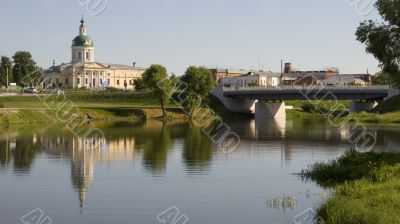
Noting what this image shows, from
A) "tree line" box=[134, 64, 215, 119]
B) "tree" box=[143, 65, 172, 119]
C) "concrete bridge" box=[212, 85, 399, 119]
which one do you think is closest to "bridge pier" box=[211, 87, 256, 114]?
"concrete bridge" box=[212, 85, 399, 119]

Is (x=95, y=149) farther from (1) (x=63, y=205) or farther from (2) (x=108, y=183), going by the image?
(1) (x=63, y=205)

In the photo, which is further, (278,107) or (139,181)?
(278,107)

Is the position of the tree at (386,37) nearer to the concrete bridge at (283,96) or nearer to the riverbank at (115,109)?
the riverbank at (115,109)

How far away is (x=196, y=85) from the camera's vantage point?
124 meters

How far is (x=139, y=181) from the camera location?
37.2m

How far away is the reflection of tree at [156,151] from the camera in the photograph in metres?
45.2

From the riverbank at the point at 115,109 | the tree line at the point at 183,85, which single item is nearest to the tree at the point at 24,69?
the riverbank at the point at 115,109

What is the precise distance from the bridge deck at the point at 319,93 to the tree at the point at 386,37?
76253 mm

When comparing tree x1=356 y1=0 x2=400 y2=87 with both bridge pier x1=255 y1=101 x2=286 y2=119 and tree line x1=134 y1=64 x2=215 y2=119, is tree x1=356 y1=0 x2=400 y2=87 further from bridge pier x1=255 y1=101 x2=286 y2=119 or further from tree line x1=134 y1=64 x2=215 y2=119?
bridge pier x1=255 y1=101 x2=286 y2=119

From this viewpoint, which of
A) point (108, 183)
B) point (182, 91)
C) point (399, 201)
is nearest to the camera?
point (399, 201)

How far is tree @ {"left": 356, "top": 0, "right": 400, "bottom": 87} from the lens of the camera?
131 feet

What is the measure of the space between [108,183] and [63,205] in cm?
680

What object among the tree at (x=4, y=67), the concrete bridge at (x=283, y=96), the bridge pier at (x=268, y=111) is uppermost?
the tree at (x=4, y=67)

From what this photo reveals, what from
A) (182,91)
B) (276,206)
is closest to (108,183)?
(276,206)
